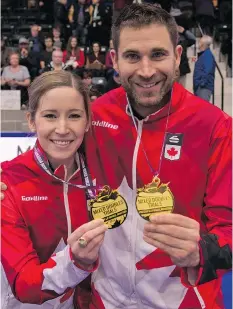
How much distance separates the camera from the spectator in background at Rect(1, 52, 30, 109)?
7750 millimetres

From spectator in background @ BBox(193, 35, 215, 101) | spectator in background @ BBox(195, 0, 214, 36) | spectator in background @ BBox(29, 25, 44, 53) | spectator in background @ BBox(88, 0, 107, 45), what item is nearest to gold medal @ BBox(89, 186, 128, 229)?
spectator in background @ BBox(193, 35, 215, 101)

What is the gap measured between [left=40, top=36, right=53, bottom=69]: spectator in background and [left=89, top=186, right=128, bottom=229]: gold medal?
7404 millimetres

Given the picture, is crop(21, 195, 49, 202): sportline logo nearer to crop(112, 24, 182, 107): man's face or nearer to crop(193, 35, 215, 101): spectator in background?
crop(112, 24, 182, 107): man's face

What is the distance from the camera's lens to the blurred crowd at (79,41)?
799 centimetres

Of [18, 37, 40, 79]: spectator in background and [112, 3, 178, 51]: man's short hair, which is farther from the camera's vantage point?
[18, 37, 40, 79]: spectator in background

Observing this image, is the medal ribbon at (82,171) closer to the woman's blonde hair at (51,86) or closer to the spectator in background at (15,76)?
the woman's blonde hair at (51,86)

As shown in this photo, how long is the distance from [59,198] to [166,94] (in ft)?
1.70

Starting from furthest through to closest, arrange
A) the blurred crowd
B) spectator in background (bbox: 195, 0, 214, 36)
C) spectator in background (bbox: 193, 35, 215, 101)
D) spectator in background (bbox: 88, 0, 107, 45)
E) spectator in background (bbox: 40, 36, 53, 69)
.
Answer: spectator in background (bbox: 195, 0, 214, 36) < spectator in background (bbox: 88, 0, 107, 45) < spectator in background (bbox: 40, 36, 53, 69) < the blurred crowd < spectator in background (bbox: 193, 35, 215, 101)

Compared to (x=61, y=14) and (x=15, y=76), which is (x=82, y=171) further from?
(x=61, y=14)

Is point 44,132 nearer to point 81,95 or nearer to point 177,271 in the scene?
point 81,95

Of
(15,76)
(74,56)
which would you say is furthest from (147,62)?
(74,56)

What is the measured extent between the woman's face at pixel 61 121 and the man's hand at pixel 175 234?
1.50 ft

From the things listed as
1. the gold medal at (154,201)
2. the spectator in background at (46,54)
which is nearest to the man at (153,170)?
the gold medal at (154,201)

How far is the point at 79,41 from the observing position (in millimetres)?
11133
